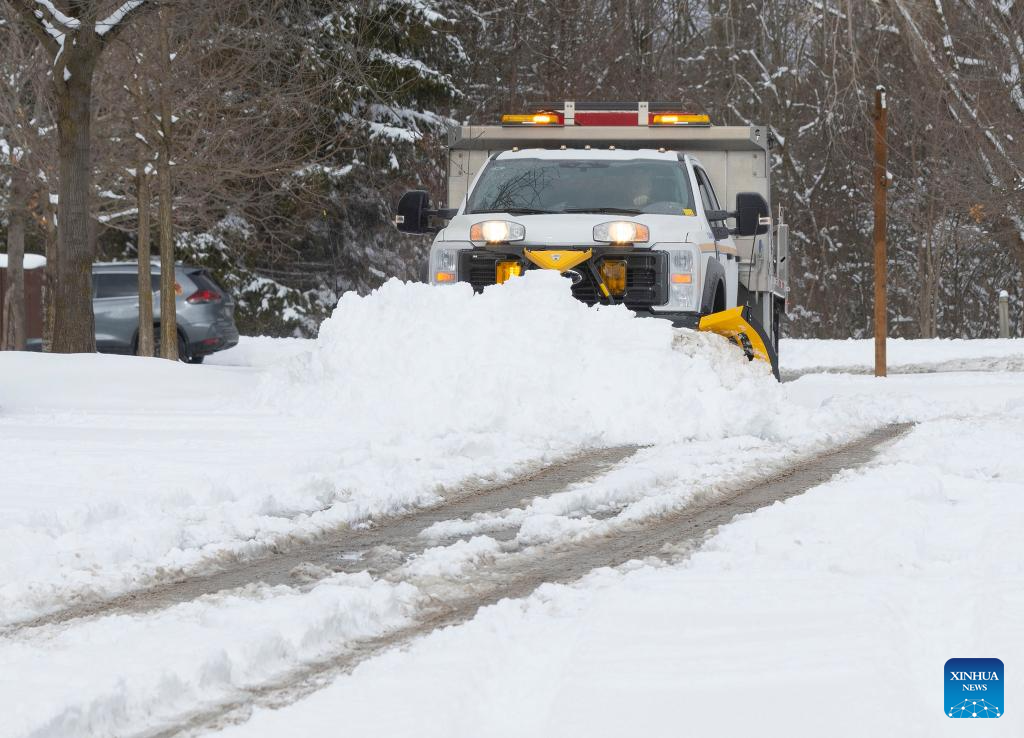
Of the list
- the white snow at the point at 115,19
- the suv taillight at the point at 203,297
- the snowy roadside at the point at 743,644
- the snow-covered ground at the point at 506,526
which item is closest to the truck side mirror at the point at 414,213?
the snow-covered ground at the point at 506,526

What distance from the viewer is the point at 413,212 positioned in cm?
1305

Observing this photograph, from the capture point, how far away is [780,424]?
432 inches

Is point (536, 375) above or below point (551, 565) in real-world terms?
above

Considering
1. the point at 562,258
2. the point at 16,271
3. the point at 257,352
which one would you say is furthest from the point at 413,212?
the point at 16,271

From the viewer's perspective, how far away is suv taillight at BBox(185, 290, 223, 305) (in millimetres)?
23141

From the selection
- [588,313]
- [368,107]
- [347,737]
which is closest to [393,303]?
[588,313]

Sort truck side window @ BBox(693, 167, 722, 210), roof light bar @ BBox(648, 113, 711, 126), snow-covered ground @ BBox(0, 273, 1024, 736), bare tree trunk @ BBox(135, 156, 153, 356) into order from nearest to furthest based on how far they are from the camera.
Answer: snow-covered ground @ BBox(0, 273, 1024, 736) → truck side window @ BBox(693, 167, 722, 210) → roof light bar @ BBox(648, 113, 711, 126) → bare tree trunk @ BBox(135, 156, 153, 356)

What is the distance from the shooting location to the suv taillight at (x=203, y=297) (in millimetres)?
23141

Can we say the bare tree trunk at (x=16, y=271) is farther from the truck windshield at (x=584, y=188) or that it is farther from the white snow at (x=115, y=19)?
the truck windshield at (x=584, y=188)

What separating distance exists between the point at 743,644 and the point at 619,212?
8.06 m

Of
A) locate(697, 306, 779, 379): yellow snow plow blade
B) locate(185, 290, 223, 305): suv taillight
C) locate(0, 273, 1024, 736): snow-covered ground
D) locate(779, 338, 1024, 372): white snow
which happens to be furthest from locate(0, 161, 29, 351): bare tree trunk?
locate(697, 306, 779, 379): yellow snow plow blade

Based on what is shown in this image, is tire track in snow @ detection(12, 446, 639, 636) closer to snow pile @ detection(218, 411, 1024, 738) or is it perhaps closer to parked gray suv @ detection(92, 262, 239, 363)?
snow pile @ detection(218, 411, 1024, 738)

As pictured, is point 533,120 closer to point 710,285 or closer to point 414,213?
point 414,213

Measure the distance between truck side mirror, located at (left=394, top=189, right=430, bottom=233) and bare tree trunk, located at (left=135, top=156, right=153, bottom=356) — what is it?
32.4 ft
